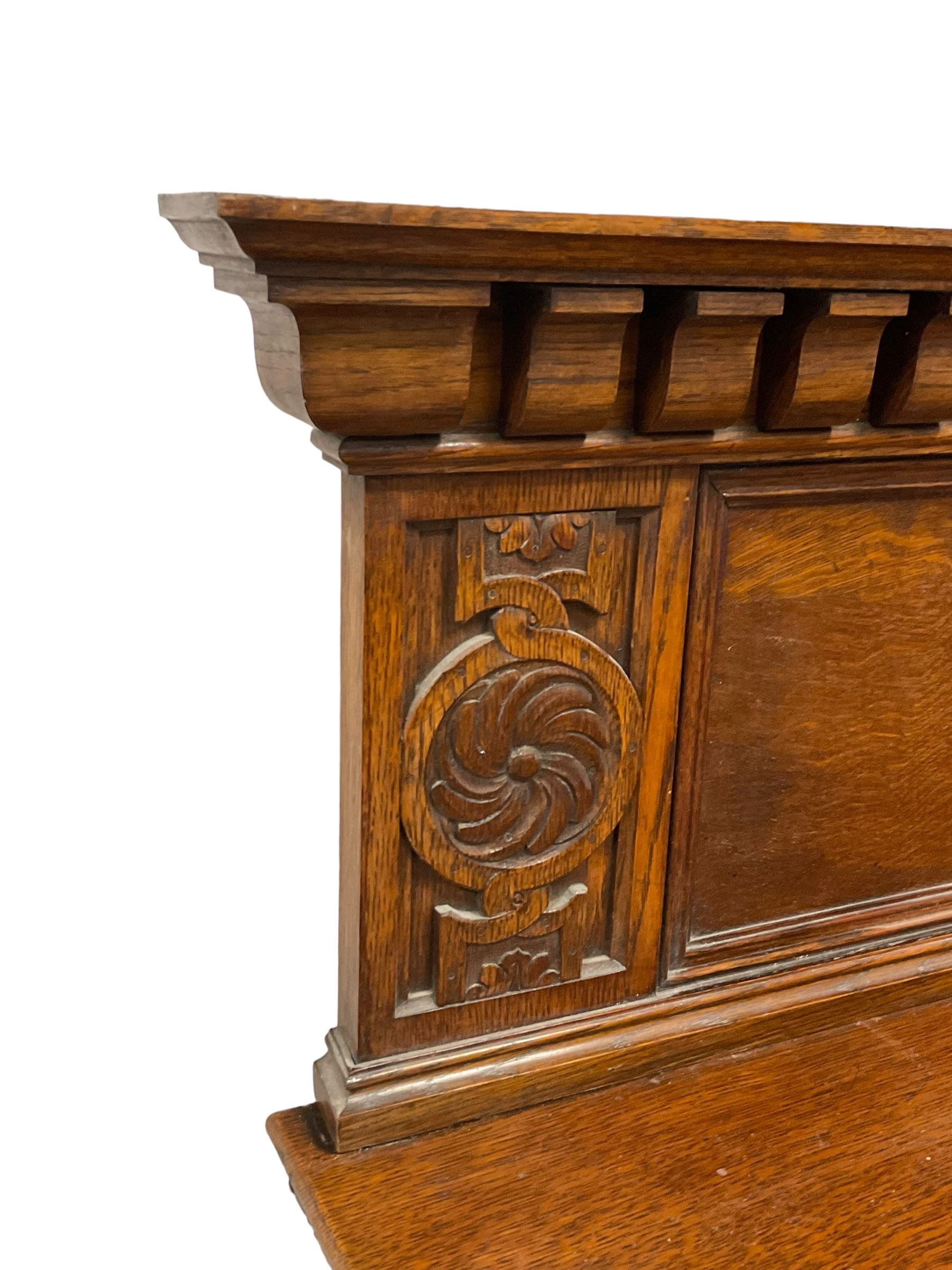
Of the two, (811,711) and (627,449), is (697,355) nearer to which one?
(627,449)

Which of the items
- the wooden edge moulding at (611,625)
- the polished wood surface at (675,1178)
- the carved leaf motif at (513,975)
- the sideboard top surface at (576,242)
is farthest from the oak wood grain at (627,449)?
the polished wood surface at (675,1178)

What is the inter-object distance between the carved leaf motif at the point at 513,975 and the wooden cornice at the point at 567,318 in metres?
0.52

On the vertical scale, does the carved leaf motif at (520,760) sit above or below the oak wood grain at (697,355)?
below

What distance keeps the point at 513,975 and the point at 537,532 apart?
46 cm

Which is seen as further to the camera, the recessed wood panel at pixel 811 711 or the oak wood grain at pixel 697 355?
the recessed wood panel at pixel 811 711

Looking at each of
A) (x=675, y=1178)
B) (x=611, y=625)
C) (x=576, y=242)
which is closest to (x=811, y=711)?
(x=611, y=625)

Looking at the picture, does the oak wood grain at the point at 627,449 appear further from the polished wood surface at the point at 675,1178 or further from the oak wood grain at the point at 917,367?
the polished wood surface at the point at 675,1178

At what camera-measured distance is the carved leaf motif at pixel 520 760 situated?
1.24 m

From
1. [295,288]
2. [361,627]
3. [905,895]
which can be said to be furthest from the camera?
[905,895]

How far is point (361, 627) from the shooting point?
1175 millimetres

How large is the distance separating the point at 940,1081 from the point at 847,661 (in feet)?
1.53

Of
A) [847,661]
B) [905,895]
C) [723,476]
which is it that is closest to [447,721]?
[723,476]

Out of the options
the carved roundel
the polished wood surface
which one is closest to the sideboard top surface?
the carved roundel

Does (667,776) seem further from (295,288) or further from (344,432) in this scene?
(295,288)
